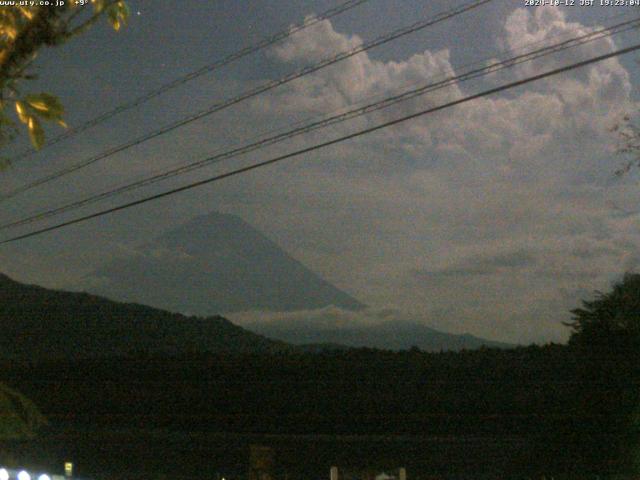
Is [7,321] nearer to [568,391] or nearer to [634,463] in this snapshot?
[568,391]

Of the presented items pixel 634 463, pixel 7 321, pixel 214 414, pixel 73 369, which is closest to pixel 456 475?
pixel 634 463

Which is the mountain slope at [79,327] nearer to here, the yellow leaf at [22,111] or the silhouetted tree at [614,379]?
the silhouetted tree at [614,379]

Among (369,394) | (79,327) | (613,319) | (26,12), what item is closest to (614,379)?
(613,319)

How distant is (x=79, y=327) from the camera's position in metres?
34.4

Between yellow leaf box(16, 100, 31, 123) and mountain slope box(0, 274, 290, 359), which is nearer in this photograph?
yellow leaf box(16, 100, 31, 123)

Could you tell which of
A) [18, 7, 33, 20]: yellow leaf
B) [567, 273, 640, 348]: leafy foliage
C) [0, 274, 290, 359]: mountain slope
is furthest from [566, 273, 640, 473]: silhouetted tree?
[0, 274, 290, 359]: mountain slope

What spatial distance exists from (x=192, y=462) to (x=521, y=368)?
8.35 m

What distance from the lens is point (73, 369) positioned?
87.8 ft

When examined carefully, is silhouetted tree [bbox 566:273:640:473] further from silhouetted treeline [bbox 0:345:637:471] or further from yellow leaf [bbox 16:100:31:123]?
yellow leaf [bbox 16:100:31:123]

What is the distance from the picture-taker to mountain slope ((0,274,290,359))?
33.1 metres

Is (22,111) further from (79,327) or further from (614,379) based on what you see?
(79,327)

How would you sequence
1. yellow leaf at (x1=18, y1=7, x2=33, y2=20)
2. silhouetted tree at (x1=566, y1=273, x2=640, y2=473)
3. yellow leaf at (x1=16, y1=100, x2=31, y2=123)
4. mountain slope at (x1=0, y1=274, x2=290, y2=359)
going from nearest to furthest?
yellow leaf at (x1=16, y1=100, x2=31, y2=123), yellow leaf at (x1=18, y1=7, x2=33, y2=20), silhouetted tree at (x1=566, y1=273, x2=640, y2=473), mountain slope at (x1=0, y1=274, x2=290, y2=359)

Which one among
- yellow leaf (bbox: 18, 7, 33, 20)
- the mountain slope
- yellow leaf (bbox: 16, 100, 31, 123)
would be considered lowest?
yellow leaf (bbox: 16, 100, 31, 123)

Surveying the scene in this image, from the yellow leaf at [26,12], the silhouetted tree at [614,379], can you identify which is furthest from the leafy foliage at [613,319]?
the yellow leaf at [26,12]
